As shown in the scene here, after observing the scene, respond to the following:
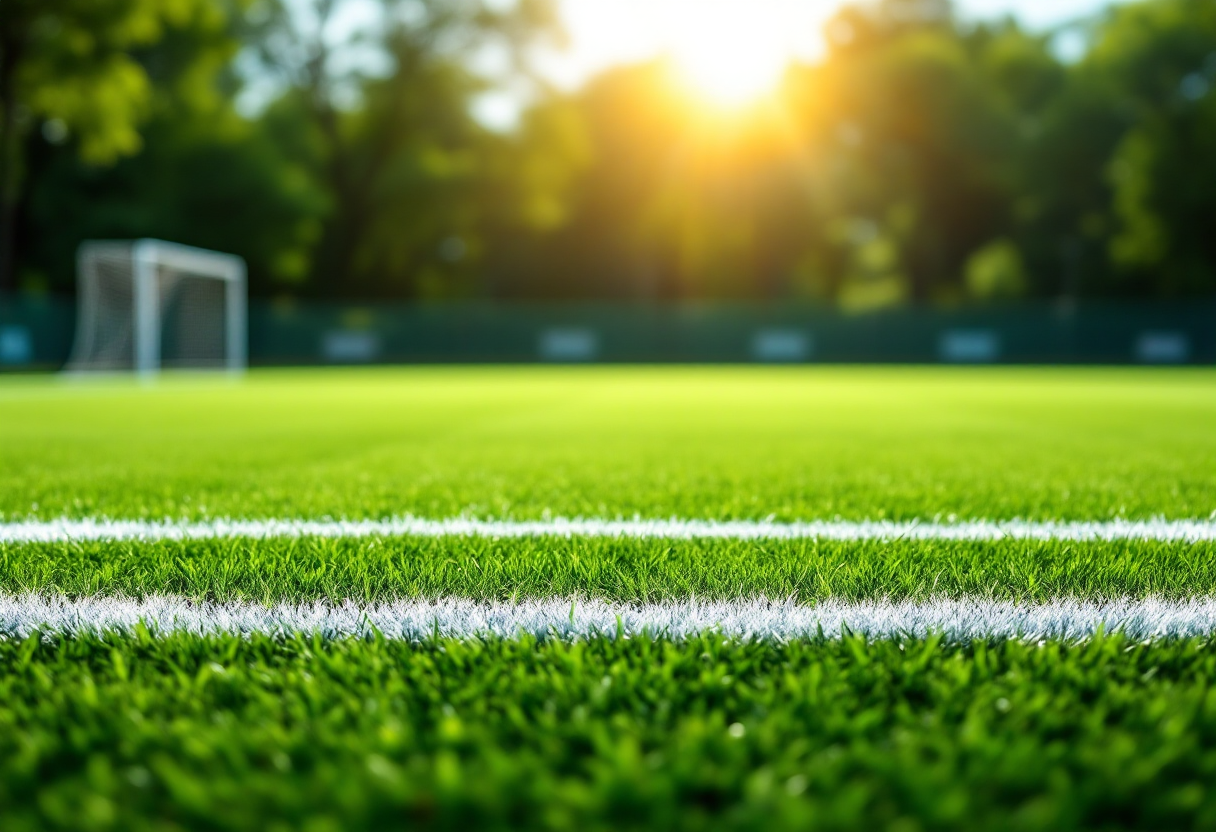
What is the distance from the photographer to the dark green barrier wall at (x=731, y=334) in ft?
112

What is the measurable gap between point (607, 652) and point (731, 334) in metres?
34.6

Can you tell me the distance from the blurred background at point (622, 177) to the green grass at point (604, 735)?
2952cm

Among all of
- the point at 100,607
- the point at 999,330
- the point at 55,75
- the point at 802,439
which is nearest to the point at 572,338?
the point at 999,330

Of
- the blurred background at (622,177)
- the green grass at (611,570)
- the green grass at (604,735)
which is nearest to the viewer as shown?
the green grass at (604,735)

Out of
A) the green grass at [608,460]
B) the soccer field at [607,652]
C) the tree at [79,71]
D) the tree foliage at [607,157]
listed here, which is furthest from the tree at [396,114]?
the soccer field at [607,652]

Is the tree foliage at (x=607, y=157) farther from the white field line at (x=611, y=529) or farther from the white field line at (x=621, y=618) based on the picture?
the white field line at (x=621, y=618)

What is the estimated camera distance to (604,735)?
1.44 metres

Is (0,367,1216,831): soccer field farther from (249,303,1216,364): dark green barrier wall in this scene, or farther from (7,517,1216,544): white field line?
(249,303,1216,364): dark green barrier wall

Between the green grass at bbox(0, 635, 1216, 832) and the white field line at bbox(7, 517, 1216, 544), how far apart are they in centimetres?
105

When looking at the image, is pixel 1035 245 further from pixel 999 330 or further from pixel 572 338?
pixel 572 338

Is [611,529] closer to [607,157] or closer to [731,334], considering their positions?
[731,334]

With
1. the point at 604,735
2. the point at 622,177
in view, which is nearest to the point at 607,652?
the point at 604,735

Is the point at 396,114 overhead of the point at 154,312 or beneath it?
overhead

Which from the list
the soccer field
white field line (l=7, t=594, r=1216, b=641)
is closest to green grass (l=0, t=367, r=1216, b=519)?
the soccer field
